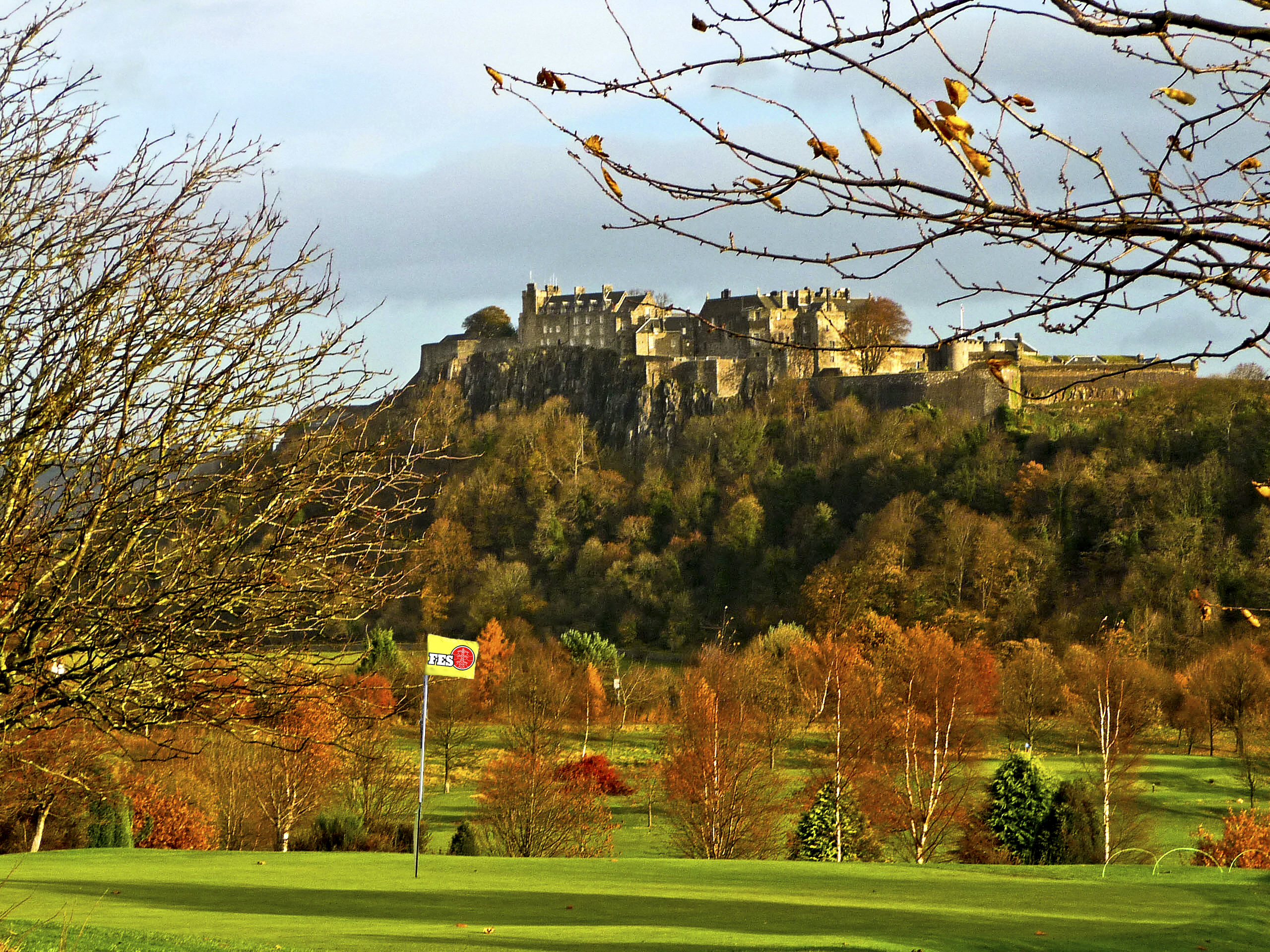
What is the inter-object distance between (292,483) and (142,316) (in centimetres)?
151

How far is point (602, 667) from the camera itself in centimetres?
6316

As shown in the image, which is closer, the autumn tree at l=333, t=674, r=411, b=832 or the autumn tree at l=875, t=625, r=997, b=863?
the autumn tree at l=333, t=674, r=411, b=832

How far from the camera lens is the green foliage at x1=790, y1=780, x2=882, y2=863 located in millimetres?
27969

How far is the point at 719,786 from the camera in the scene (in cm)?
3180

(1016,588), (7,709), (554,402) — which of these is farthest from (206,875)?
(554,402)

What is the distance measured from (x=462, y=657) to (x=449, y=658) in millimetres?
179

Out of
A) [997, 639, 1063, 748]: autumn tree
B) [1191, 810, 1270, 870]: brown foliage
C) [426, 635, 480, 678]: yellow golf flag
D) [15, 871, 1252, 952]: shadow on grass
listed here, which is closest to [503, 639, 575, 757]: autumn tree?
[426, 635, 480, 678]: yellow golf flag

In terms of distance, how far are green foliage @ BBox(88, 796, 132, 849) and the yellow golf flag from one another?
10384 mm

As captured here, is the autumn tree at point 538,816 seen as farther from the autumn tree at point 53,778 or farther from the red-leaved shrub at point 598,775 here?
the autumn tree at point 53,778

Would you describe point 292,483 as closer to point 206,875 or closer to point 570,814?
point 206,875

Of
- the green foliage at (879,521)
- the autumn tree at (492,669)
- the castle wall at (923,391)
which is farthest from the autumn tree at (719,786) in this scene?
the castle wall at (923,391)

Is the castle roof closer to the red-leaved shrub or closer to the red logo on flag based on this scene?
the red-leaved shrub

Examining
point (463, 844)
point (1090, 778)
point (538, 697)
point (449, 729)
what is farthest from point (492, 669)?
point (463, 844)

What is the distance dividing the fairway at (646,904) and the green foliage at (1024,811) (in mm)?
9204
